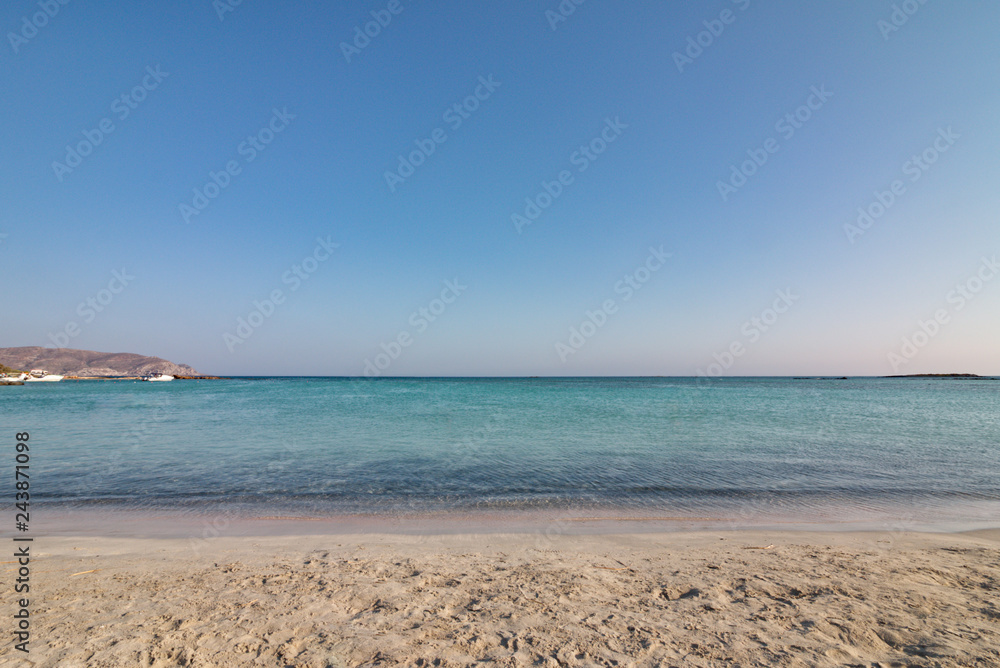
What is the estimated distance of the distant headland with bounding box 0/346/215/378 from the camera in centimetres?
13750

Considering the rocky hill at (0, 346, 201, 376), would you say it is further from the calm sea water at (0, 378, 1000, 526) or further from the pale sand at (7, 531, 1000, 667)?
the pale sand at (7, 531, 1000, 667)

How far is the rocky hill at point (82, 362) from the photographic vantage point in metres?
138

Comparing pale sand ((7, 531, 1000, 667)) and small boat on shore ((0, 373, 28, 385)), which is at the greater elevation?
pale sand ((7, 531, 1000, 667))

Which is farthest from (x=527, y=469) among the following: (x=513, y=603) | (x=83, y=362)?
(x=83, y=362)

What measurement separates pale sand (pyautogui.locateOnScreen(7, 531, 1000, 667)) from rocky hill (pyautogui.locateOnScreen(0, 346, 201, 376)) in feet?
588

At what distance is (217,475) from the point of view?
37.6 feet

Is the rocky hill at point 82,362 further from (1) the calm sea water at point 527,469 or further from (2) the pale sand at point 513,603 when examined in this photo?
(2) the pale sand at point 513,603

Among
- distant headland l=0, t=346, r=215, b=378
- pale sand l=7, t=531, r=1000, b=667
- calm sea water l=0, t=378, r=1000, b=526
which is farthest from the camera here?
distant headland l=0, t=346, r=215, b=378

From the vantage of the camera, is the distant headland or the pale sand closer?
the pale sand

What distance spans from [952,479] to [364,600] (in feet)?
50.0

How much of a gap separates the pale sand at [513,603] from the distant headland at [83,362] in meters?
177

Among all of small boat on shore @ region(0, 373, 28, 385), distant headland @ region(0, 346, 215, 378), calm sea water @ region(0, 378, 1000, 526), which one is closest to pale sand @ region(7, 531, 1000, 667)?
calm sea water @ region(0, 378, 1000, 526)

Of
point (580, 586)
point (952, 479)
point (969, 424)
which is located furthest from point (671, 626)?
A: point (969, 424)

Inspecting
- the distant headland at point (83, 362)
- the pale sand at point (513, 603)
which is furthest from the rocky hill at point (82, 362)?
the pale sand at point (513, 603)
